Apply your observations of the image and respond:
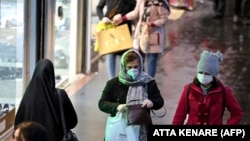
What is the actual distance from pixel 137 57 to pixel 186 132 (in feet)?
2.70

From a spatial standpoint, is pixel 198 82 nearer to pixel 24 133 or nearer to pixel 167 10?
pixel 24 133

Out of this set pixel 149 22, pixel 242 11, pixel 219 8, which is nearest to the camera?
pixel 149 22

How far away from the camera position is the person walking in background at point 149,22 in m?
8.33

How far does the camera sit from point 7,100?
7809mm

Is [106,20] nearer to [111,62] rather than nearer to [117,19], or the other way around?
[117,19]

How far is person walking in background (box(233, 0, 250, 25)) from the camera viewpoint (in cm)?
1689

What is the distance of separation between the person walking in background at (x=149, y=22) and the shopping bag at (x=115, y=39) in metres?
0.10

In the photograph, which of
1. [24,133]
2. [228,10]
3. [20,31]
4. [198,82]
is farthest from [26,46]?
[228,10]

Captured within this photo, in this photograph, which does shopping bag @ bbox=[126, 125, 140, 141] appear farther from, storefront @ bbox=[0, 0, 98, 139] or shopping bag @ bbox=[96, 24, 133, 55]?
shopping bag @ bbox=[96, 24, 133, 55]

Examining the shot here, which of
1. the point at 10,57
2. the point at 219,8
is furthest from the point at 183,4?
the point at 10,57

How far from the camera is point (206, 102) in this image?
5699mm

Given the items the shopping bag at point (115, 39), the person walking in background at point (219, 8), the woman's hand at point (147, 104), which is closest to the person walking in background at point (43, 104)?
the woman's hand at point (147, 104)

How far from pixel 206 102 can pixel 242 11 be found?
1173 centimetres

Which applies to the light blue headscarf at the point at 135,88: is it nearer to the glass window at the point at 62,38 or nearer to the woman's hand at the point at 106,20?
the woman's hand at the point at 106,20
